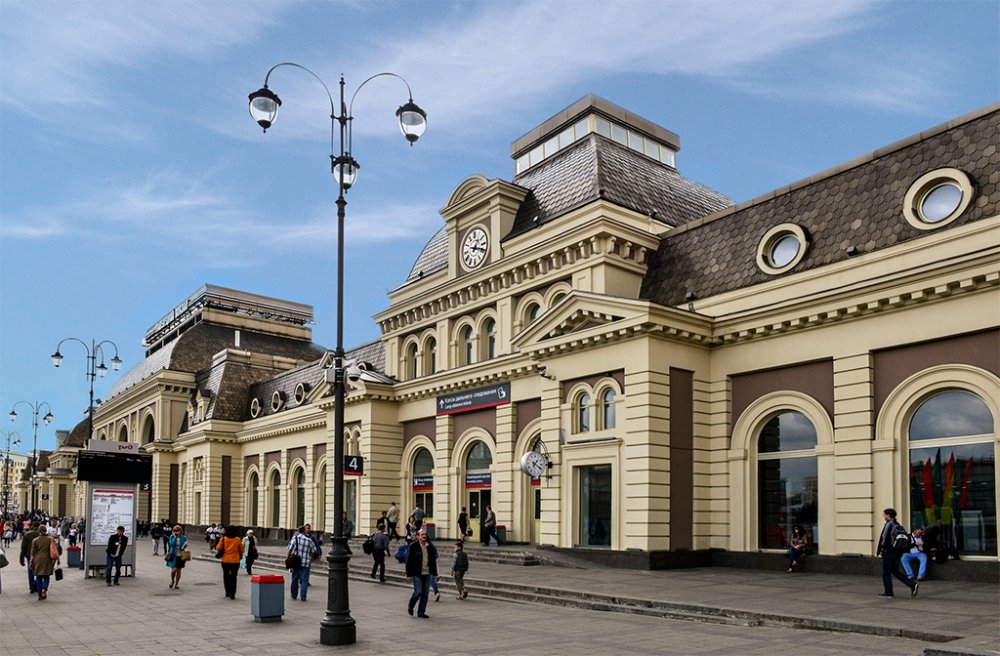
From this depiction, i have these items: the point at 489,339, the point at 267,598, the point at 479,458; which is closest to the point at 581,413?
the point at 479,458

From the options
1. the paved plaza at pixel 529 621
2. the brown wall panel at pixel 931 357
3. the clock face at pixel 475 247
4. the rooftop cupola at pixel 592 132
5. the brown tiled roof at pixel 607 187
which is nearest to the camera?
the paved plaza at pixel 529 621

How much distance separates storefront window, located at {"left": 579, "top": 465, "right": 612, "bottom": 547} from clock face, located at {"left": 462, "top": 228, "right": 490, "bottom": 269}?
39.0ft

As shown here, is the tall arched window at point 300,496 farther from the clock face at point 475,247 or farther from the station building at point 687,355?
the clock face at point 475,247

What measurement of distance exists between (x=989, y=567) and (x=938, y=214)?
8.59 meters

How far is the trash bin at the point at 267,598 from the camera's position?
1700 centimetres

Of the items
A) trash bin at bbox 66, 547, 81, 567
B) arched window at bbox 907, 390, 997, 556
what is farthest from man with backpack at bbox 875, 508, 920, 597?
trash bin at bbox 66, 547, 81, 567

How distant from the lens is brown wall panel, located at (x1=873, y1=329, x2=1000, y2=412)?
20484 millimetres

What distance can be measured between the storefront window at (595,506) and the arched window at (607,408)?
1.31m

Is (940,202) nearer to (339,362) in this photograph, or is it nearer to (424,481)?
(339,362)

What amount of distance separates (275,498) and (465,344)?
22735mm

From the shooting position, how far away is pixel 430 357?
3984 cm

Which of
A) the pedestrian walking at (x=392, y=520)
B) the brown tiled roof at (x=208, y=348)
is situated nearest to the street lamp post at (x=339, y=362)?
the pedestrian walking at (x=392, y=520)

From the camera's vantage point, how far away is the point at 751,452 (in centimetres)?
2588

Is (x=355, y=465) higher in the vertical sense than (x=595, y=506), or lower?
higher
